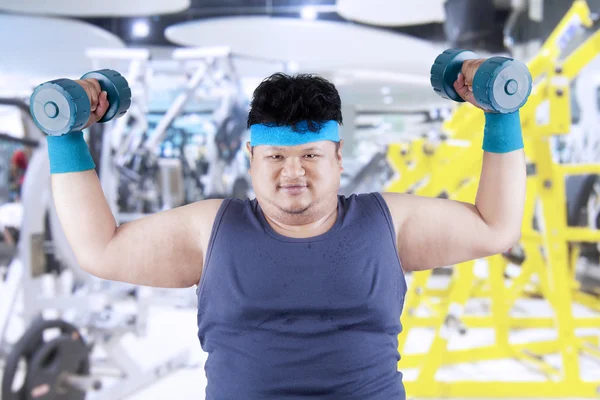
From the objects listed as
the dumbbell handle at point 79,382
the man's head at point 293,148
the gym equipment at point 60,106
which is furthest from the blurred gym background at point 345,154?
the man's head at point 293,148

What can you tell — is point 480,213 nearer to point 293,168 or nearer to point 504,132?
point 504,132

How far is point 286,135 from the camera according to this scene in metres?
0.97

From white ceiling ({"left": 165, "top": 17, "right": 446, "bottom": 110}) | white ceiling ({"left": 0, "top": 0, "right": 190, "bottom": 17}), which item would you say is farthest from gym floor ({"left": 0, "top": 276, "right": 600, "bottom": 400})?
white ceiling ({"left": 0, "top": 0, "right": 190, "bottom": 17})

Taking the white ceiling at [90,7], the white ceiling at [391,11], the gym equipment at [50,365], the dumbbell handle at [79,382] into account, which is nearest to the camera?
the gym equipment at [50,365]

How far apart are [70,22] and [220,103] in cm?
163

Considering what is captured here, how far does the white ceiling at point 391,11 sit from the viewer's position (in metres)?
4.83

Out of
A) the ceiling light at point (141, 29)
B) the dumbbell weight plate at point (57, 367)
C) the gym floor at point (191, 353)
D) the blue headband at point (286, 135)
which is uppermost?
the ceiling light at point (141, 29)

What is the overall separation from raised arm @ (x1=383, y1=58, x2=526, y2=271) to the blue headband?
0.71ft

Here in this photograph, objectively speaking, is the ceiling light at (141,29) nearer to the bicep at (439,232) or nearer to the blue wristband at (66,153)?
the blue wristband at (66,153)

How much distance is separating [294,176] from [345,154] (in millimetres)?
4349

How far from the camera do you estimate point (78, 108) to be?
2.94 feet

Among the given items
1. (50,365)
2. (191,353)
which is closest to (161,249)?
(50,365)

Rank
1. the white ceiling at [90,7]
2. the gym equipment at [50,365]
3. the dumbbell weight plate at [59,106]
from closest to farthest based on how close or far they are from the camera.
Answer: the dumbbell weight plate at [59,106], the gym equipment at [50,365], the white ceiling at [90,7]

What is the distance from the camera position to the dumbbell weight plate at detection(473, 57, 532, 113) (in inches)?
35.5
